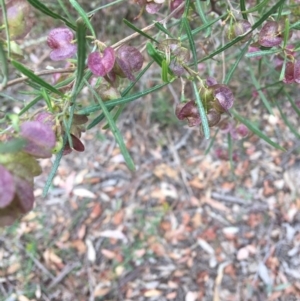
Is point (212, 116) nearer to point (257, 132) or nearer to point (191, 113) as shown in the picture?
point (191, 113)

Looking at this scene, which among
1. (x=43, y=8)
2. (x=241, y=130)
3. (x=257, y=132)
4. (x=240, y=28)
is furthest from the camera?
(x=241, y=130)

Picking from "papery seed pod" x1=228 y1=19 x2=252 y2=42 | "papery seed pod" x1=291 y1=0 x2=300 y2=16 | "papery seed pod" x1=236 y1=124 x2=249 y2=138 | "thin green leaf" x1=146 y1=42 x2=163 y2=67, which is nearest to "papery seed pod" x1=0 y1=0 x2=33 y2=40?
"thin green leaf" x1=146 y1=42 x2=163 y2=67

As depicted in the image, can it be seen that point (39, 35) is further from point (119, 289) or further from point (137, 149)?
point (119, 289)

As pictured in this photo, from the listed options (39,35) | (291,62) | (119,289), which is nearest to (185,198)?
(119,289)

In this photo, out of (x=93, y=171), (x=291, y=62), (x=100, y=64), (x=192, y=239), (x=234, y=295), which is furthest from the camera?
(x=93, y=171)

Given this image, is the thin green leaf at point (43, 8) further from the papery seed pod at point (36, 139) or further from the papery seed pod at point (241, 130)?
the papery seed pod at point (241, 130)

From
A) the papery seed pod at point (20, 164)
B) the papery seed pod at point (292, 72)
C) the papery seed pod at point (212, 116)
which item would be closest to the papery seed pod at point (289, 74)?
the papery seed pod at point (292, 72)

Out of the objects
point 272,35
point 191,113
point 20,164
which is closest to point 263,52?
point 272,35
